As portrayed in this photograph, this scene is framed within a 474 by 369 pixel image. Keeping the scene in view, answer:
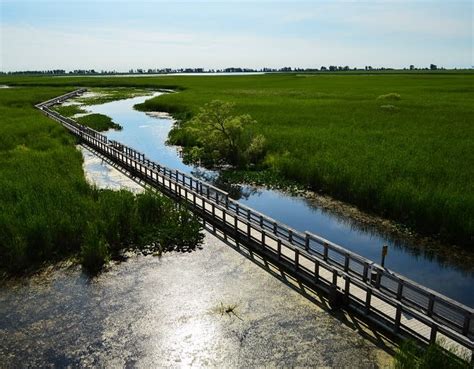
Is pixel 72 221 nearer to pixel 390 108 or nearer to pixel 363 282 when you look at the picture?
pixel 363 282

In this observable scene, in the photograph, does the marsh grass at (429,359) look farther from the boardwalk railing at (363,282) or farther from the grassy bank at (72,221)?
the grassy bank at (72,221)

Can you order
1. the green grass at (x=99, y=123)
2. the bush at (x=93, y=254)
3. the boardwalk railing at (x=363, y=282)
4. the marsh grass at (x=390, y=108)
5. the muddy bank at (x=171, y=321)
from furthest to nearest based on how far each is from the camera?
the marsh grass at (x=390, y=108) → the green grass at (x=99, y=123) → the bush at (x=93, y=254) → the muddy bank at (x=171, y=321) → the boardwalk railing at (x=363, y=282)

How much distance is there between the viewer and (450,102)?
61.9 m

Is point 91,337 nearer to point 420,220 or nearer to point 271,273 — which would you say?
point 271,273

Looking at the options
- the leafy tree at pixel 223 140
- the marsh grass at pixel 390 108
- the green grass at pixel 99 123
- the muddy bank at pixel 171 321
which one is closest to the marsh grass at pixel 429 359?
the muddy bank at pixel 171 321

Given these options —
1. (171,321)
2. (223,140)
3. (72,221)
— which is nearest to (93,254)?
(72,221)

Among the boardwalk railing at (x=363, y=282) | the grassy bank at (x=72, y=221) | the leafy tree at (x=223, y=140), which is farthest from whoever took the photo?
the leafy tree at (x=223, y=140)

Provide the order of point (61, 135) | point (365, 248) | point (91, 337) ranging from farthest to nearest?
point (61, 135)
point (365, 248)
point (91, 337)

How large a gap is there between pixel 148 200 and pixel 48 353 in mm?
9561

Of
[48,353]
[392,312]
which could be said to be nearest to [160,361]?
[48,353]

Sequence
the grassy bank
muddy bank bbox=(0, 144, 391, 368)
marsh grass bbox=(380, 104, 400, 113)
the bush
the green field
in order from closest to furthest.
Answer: muddy bank bbox=(0, 144, 391, 368) → the bush → the grassy bank → the green field → marsh grass bbox=(380, 104, 400, 113)

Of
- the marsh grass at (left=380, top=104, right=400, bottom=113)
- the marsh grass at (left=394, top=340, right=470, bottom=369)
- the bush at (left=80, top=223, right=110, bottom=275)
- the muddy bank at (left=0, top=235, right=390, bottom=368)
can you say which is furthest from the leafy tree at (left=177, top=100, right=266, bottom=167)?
the marsh grass at (left=380, top=104, right=400, bottom=113)

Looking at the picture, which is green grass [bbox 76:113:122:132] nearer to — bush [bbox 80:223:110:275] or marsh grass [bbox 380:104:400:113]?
marsh grass [bbox 380:104:400:113]

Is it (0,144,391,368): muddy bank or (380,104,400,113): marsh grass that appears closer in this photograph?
(0,144,391,368): muddy bank
